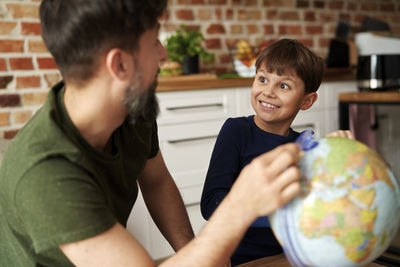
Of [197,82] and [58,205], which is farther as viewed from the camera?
[197,82]

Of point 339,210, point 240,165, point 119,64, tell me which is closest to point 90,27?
point 119,64

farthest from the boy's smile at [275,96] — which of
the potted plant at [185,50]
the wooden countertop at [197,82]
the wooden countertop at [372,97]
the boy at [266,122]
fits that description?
the wooden countertop at [372,97]

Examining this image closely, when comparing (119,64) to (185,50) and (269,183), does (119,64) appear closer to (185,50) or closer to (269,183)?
(269,183)

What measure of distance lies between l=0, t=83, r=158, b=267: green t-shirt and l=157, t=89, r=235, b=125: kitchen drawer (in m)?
1.65

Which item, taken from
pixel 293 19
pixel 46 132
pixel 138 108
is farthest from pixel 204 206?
pixel 293 19

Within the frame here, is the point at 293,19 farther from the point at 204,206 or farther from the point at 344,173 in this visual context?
the point at 344,173

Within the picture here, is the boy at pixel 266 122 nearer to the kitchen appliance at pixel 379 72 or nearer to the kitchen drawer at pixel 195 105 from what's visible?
the kitchen drawer at pixel 195 105

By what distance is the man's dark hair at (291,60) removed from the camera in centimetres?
130

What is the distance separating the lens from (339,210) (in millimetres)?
666

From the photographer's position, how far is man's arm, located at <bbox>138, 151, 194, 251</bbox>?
122cm

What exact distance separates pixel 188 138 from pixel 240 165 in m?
1.41

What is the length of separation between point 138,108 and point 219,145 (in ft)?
1.39

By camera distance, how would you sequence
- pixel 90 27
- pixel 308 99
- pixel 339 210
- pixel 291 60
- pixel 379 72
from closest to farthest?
pixel 339 210, pixel 90 27, pixel 291 60, pixel 308 99, pixel 379 72

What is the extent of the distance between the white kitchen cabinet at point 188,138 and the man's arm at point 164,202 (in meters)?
1.29
